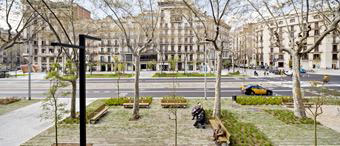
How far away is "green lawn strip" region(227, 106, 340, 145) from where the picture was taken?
30.0 ft

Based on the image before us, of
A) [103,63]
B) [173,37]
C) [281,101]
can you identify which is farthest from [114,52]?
[281,101]

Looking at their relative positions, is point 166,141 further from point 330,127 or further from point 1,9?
point 1,9

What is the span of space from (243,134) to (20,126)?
11518 mm

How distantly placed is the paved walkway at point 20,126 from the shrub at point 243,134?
8.37 meters

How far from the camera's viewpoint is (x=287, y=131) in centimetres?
1045

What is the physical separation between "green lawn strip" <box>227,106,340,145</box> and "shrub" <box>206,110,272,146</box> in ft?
1.37

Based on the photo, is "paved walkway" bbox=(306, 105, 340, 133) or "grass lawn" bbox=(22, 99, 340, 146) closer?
"grass lawn" bbox=(22, 99, 340, 146)

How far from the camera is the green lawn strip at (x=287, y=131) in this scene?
360 inches

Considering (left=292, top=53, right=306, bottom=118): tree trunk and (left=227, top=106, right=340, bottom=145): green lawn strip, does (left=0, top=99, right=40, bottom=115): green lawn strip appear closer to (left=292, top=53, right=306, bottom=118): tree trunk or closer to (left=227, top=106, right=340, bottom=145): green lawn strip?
(left=227, top=106, right=340, bottom=145): green lawn strip

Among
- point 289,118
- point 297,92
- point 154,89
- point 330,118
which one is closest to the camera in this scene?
point 289,118

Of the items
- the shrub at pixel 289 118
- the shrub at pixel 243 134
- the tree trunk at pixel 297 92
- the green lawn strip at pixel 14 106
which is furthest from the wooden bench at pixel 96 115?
the tree trunk at pixel 297 92

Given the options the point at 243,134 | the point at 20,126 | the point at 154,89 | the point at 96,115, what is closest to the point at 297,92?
the point at 243,134

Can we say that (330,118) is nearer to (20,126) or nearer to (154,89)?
(20,126)

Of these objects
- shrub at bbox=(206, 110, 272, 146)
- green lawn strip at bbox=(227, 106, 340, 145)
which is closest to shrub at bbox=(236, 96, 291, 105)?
green lawn strip at bbox=(227, 106, 340, 145)
